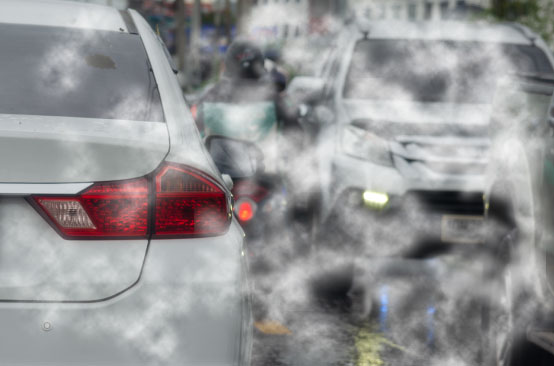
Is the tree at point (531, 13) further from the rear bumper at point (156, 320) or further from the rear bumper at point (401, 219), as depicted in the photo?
the rear bumper at point (156, 320)

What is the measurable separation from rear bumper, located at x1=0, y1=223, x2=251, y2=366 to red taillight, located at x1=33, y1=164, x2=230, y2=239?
5 centimetres

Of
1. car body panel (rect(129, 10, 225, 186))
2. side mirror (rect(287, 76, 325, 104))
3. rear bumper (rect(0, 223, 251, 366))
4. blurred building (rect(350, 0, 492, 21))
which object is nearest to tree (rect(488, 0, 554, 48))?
side mirror (rect(287, 76, 325, 104))

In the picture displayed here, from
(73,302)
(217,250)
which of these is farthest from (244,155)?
(73,302)

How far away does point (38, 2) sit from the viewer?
15.2 feet

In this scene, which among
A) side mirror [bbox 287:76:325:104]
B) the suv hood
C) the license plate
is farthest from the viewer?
side mirror [bbox 287:76:325:104]

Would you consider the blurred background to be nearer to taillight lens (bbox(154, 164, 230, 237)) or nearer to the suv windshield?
the suv windshield

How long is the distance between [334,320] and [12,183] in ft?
14.2

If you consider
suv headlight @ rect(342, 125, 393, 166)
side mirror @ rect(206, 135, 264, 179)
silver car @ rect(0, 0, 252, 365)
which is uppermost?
silver car @ rect(0, 0, 252, 365)

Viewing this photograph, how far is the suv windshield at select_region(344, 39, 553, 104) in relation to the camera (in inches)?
343

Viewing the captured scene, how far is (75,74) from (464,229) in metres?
4.19

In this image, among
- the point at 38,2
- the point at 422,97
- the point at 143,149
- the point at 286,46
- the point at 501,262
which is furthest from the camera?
the point at 286,46

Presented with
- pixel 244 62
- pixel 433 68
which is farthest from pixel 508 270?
pixel 433 68

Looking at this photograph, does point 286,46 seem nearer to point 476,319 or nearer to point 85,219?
point 476,319

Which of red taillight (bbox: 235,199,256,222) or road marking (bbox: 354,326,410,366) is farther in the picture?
red taillight (bbox: 235,199,256,222)
